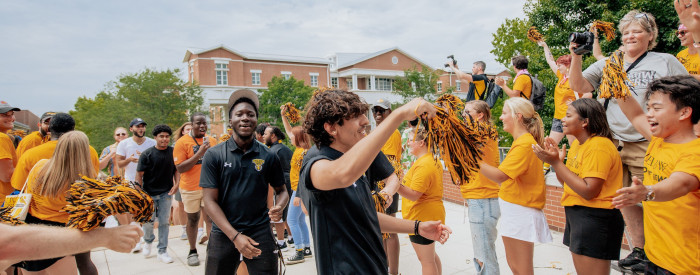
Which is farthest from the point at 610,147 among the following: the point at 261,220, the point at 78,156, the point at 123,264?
the point at 123,264

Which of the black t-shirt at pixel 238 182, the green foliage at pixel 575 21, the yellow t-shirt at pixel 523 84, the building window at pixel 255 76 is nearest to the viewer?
the black t-shirt at pixel 238 182

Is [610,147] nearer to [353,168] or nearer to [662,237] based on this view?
[662,237]

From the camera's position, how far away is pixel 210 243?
3.27 metres

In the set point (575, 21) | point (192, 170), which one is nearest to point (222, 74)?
point (575, 21)

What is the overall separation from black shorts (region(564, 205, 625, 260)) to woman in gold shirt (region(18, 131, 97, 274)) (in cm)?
410

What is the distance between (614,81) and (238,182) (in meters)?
3.02

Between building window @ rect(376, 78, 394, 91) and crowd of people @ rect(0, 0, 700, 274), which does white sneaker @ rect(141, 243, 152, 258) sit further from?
building window @ rect(376, 78, 394, 91)

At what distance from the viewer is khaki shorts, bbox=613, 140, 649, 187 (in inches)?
138

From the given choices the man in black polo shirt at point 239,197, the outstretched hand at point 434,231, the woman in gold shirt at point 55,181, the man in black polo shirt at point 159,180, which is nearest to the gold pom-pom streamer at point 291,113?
the man in black polo shirt at point 239,197

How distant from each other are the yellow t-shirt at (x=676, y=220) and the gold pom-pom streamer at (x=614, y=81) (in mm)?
457

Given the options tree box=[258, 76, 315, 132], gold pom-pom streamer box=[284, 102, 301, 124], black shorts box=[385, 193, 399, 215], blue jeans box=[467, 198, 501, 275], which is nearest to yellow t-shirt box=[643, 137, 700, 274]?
blue jeans box=[467, 198, 501, 275]

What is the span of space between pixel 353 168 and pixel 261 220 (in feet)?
6.85

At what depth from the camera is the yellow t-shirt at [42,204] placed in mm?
3344

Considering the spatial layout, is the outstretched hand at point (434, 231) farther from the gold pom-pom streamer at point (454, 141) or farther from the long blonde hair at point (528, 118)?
the long blonde hair at point (528, 118)
